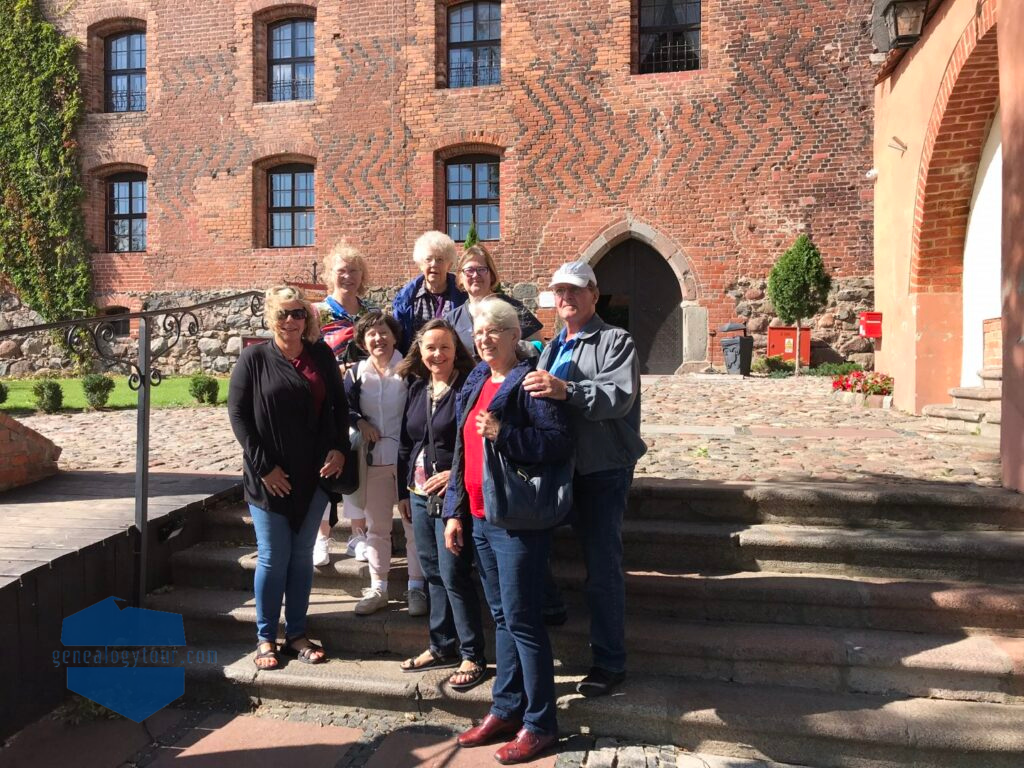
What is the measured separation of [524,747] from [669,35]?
573 inches

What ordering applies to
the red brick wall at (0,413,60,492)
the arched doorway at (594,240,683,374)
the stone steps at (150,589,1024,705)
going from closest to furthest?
the stone steps at (150,589,1024,705) < the red brick wall at (0,413,60,492) < the arched doorway at (594,240,683,374)

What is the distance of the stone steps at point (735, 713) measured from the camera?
113 inches

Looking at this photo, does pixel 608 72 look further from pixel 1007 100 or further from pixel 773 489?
pixel 773 489

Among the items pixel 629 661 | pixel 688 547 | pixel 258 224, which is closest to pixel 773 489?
pixel 688 547

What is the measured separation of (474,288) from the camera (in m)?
3.71

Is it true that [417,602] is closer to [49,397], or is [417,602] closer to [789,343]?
[49,397]

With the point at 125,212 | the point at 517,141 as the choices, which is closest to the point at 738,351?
the point at 517,141

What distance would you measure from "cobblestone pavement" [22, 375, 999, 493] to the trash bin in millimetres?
3133

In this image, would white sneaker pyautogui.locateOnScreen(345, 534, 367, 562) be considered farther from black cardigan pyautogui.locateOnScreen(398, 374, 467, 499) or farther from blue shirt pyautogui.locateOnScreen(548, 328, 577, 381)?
blue shirt pyautogui.locateOnScreen(548, 328, 577, 381)

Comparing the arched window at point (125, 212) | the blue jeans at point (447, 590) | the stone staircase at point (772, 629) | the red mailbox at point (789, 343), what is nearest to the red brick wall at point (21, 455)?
the stone staircase at point (772, 629)

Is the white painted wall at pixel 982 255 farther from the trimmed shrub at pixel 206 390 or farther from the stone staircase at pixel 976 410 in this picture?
the trimmed shrub at pixel 206 390

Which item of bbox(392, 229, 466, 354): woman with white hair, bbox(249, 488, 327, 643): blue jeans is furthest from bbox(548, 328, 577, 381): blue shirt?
bbox(249, 488, 327, 643): blue jeans

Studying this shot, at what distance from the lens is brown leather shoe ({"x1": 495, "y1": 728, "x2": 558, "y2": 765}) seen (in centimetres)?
292

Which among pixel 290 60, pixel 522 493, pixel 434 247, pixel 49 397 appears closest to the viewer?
pixel 522 493
